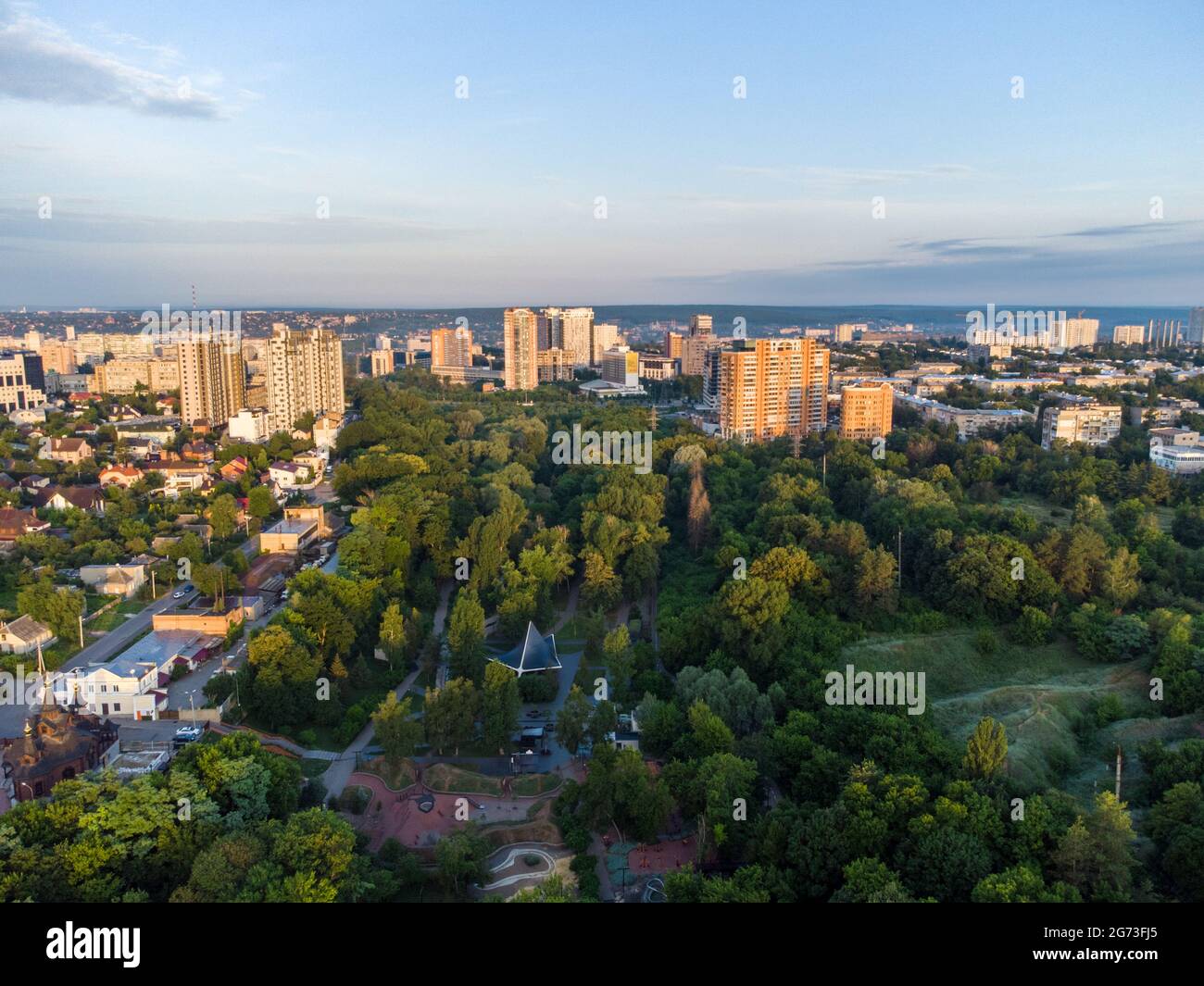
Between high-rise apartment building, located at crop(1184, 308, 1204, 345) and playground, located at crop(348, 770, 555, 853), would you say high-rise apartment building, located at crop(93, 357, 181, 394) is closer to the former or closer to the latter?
playground, located at crop(348, 770, 555, 853)

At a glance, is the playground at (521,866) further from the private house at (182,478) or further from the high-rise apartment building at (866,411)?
the high-rise apartment building at (866,411)

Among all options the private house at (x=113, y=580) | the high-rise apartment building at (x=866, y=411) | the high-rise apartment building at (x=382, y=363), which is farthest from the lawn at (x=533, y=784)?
the high-rise apartment building at (x=382, y=363)

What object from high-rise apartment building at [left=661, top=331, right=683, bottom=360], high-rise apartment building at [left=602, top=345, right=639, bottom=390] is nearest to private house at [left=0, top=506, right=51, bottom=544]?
high-rise apartment building at [left=602, top=345, right=639, bottom=390]

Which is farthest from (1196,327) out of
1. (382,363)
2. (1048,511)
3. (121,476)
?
(121,476)

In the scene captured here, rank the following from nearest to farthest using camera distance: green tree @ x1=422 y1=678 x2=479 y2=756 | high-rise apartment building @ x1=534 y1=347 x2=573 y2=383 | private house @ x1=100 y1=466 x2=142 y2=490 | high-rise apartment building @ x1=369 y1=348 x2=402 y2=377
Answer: green tree @ x1=422 y1=678 x2=479 y2=756, private house @ x1=100 y1=466 x2=142 y2=490, high-rise apartment building @ x1=534 y1=347 x2=573 y2=383, high-rise apartment building @ x1=369 y1=348 x2=402 y2=377

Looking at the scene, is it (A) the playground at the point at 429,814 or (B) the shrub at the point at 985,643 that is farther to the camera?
(B) the shrub at the point at 985,643

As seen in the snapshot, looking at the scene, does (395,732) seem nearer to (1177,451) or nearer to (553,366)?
(1177,451)
